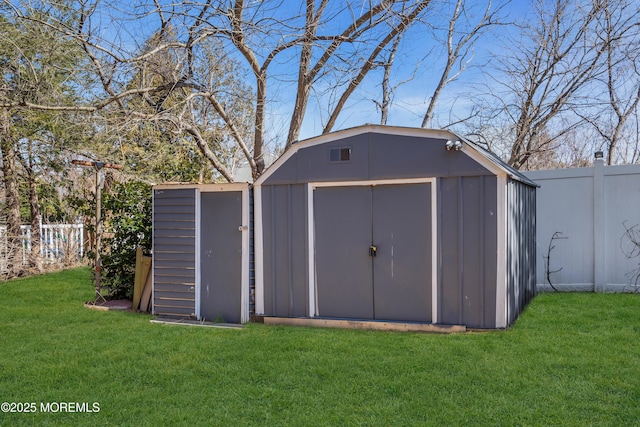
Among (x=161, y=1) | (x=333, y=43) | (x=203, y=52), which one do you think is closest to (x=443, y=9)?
(x=333, y=43)

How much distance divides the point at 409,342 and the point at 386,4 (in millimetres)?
5462

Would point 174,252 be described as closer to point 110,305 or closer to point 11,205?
point 110,305

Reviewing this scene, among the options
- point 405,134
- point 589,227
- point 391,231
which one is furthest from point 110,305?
A: point 589,227

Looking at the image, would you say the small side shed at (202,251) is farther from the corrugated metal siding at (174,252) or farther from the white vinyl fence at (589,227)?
the white vinyl fence at (589,227)

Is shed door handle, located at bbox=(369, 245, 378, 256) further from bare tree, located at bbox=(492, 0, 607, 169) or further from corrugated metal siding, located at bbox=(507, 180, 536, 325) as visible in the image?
bare tree, located at bbox=(492, 0, 607, 169)

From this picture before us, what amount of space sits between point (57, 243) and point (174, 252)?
6.62 m

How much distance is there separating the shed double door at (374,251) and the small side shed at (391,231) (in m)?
0.01

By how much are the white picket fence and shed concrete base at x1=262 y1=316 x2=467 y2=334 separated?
23.9 feet

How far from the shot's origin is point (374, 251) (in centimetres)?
504

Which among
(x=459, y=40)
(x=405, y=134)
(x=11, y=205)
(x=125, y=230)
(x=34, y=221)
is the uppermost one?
(x=459, y=40)

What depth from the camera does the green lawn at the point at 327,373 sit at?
2871 millimetres

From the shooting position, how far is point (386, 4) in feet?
24.2

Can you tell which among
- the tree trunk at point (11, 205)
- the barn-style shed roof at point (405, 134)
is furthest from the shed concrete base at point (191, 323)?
the tree trunk at point (11, 205)

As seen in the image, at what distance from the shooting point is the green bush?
21.8ft
